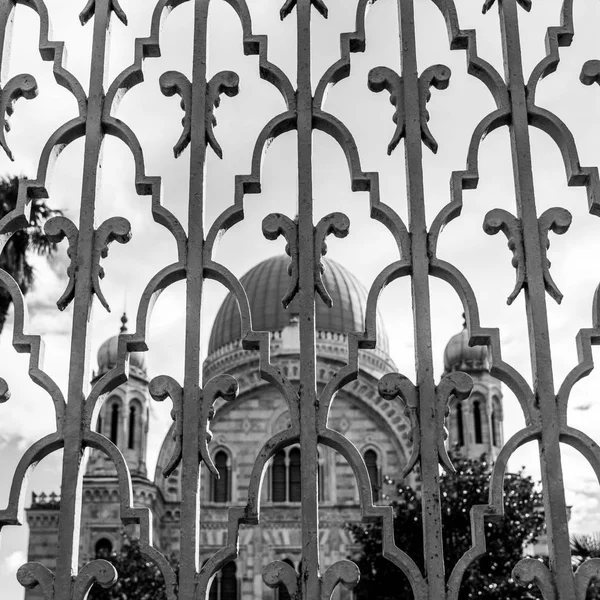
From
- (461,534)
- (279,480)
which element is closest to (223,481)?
(279,480)

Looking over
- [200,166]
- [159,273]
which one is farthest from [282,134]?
[159,273]

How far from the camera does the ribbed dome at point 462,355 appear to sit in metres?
33.8

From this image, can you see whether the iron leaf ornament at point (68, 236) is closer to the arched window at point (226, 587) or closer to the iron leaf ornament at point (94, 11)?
the iron leaf ornament at point (94, 11)

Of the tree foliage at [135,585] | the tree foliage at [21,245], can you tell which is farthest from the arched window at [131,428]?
the tree foliage at [21,245]

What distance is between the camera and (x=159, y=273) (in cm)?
415

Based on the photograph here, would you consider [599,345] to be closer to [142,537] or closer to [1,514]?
[142,537]

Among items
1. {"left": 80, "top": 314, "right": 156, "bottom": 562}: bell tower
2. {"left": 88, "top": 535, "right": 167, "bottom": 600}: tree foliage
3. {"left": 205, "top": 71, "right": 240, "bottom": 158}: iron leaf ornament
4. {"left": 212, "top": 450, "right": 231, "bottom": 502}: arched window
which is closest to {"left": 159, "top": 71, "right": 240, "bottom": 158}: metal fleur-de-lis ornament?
{"left": 205, "top": 71, "right": 240, "bottom": 158}: iron leaf ornament

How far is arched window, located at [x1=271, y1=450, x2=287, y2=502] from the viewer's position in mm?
31547

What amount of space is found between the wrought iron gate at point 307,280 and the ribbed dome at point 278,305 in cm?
2942

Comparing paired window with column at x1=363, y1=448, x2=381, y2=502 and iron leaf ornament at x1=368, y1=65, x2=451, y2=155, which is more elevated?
paired window with column at x1=363, y1=448, x2=381, y2=502

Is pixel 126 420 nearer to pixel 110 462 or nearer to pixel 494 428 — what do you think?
pixel 110 462

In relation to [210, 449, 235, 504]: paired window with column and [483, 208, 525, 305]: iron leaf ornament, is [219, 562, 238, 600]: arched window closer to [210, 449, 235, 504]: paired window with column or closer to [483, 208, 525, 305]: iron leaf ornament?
[210, 449, 235, 504]: paired window with column

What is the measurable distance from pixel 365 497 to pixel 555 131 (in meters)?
1.78

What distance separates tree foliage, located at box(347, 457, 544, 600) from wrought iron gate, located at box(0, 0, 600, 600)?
16321 millimetres
